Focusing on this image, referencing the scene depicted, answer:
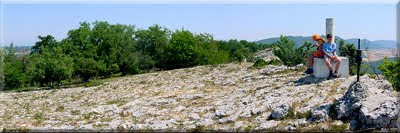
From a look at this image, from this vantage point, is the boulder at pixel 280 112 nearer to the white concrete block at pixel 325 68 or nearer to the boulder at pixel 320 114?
the boulder at pixel 320 114

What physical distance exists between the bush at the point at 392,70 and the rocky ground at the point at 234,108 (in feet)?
21.7

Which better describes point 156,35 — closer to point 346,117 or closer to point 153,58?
point 153,58

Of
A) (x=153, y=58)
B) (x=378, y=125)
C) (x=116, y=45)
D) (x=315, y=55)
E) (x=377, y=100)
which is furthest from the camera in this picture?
(x=153, y=58)

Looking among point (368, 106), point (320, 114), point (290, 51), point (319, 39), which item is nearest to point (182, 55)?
point (290, 51)

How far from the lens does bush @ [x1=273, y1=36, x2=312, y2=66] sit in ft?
107

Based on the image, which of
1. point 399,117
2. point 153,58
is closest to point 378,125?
point 399,117

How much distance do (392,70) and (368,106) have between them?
61.8ft

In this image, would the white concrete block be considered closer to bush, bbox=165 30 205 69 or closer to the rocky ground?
the rocky ground

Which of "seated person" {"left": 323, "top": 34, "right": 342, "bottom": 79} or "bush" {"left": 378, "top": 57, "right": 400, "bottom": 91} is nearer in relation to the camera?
"seated person" {"left": 323, "top": 34, "right": 342, "bottom": 79}

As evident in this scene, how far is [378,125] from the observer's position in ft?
38.7

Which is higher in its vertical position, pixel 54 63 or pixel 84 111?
pixel 54 63

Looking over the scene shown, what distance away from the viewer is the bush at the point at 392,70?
2615 cm

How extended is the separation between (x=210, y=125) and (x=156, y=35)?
64.4 meters

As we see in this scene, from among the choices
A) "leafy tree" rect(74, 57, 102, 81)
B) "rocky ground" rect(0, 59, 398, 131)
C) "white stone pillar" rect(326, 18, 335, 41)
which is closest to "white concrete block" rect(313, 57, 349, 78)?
"rocky ground" rect(0, 59, 398, 131)
